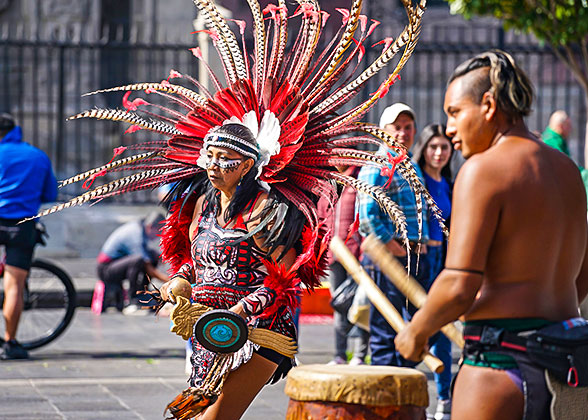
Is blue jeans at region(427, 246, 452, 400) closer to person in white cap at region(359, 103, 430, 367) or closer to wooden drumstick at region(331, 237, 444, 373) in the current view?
person in white cap at region(359, 103, 430, 367)

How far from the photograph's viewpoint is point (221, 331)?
14.4 ft

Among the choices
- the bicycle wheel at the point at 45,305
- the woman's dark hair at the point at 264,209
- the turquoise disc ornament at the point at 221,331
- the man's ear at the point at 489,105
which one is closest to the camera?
the man's ear at the point at 489,105

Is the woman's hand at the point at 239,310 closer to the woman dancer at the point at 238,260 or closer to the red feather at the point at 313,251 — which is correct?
the woman dancer at the point at 238,260

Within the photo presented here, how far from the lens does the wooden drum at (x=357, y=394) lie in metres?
3.57

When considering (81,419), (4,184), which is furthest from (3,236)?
(81,419)

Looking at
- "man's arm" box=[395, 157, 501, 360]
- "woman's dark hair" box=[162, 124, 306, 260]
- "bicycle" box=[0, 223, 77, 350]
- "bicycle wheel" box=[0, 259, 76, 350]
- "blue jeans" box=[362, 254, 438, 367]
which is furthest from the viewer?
"bicycle wheel" box=[0, 259, 76, 350]

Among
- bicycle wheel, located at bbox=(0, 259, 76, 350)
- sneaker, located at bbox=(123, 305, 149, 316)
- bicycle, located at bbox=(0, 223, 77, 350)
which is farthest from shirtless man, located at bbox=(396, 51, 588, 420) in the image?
sneaker, located at bbox=(123, 305, 149, 316)

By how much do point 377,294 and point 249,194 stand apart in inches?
46.4

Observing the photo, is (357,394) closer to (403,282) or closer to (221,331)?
(403,282)

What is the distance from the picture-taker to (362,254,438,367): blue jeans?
22.0 feet

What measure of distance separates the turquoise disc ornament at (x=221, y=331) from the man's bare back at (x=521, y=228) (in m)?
1.26

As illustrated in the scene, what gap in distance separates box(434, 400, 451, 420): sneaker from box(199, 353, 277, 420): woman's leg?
2484 millimetres

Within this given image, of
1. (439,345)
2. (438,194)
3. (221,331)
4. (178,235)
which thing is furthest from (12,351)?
(221,331)

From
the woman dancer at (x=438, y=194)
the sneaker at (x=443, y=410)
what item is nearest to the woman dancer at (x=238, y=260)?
the sneaker at (x=443, y=410)
